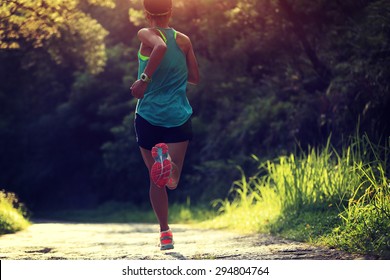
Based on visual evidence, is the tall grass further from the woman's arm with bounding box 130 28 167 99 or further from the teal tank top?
the woman's arm with bounding box 130 28 167 99

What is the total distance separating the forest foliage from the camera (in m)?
→ 11.8

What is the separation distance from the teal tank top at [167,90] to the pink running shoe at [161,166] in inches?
11.4

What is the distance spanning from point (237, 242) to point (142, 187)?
19756 mm

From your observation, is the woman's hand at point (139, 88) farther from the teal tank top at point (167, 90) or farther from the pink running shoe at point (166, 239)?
the pink running shoe at point (166, 239)

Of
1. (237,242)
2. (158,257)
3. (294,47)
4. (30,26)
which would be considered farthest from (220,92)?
(158,257)

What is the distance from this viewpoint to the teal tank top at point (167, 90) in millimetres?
6188

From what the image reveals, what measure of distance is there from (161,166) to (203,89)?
15.6 m

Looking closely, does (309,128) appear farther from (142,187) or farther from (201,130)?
(142,187)

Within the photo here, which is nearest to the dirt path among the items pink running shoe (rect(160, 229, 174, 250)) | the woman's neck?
pink running shoe (rect(160, 229, 174, 250))

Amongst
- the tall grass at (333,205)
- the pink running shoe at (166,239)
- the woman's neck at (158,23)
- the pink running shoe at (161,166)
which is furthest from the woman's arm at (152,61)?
the tall grass at (333,205)

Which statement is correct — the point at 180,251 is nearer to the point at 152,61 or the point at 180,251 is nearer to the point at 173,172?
the point at 173,172

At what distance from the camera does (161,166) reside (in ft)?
19.4

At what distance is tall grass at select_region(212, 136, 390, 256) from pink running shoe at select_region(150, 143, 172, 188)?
1.59 metres

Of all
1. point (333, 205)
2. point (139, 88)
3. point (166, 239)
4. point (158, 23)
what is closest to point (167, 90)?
point (139, 88)
